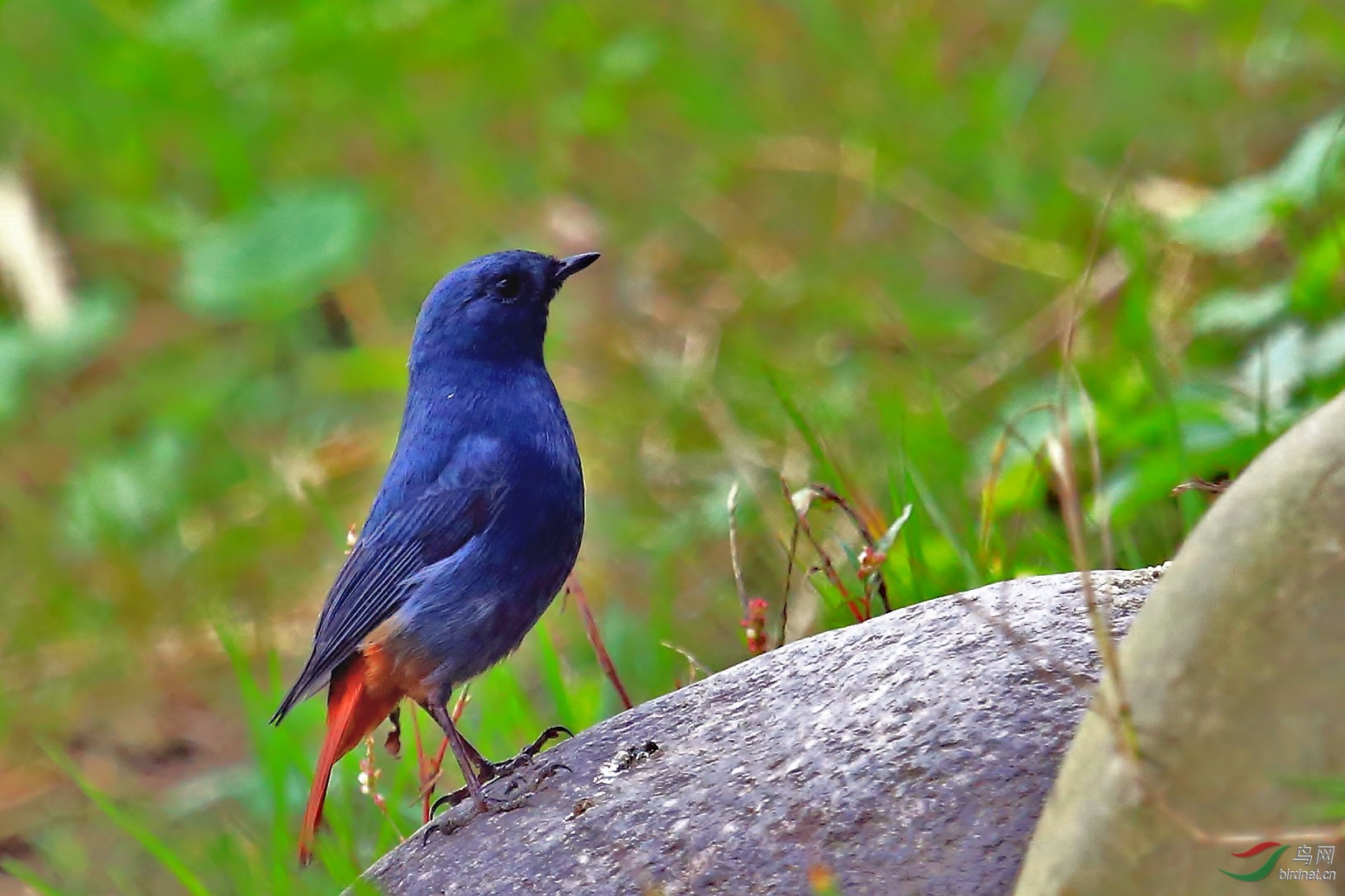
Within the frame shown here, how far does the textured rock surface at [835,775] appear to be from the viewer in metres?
2.07

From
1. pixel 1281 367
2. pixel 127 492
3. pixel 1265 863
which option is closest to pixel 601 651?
pixel 1265 863

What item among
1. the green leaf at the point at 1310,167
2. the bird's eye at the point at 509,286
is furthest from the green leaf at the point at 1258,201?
the bird's eye at the point at 509,286

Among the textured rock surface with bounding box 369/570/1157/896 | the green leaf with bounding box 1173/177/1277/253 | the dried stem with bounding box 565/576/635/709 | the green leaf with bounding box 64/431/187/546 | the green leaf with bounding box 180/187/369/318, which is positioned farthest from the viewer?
the green leaf with bounding box 180/187/369/318

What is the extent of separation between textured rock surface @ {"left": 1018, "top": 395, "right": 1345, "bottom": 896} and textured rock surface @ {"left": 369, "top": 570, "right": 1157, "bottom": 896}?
314 mm

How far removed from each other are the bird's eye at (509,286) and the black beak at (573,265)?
0.09 metres

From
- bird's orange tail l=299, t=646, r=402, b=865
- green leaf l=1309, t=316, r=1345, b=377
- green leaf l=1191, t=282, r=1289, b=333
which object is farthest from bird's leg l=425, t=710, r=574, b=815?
green leaf l=1191, t=282, r=1289, b=333

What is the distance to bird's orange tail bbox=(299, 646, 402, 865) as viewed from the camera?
109 inches

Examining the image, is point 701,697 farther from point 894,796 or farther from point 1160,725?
point 1160,725

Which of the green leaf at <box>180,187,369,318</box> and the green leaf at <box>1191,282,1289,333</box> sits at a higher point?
the green leaf at <box>180,187,369,318</box>

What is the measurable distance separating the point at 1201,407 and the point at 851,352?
2134 mm

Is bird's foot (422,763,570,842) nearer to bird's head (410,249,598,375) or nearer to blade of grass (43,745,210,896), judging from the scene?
blade of grass (43,745,210,896)

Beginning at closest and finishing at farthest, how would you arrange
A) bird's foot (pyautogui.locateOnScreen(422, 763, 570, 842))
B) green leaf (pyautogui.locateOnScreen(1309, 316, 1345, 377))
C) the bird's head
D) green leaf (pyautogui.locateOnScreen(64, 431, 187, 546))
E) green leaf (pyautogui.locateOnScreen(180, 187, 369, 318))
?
bird's foot (pyautogui.locateOnScreen(422, 763, 570, 842)) < the bird's head < green leaf (pyautogui.locateOnScreen(1309, 316, 1345, 377)) < green leaf (pyautogui.locateOnScreen(64, 431, 187, 546)) < green leaf (pyautogui.locateOnScreen(180, 187, 369, 318))

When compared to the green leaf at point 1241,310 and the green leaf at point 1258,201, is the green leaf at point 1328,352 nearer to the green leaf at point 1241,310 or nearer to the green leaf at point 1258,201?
the green leaf at point 1241,310

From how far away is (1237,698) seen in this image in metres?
1.57
